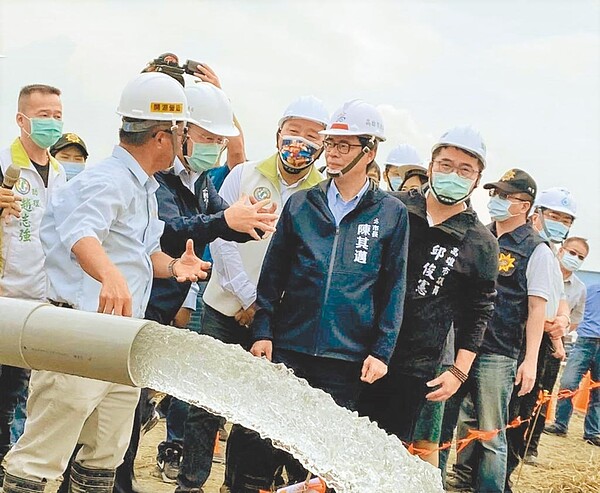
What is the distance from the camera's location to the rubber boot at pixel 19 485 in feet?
9.73

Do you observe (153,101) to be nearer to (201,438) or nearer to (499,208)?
(201,438)

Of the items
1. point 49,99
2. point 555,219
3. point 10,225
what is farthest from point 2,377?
point 555,219

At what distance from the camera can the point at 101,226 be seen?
3.01m

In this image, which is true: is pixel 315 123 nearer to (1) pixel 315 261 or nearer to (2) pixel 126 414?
(1) pixel 315 261

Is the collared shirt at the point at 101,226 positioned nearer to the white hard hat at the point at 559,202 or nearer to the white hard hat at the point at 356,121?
the white hard hat at the point at 356,121

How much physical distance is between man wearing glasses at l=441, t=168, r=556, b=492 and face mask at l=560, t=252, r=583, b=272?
296 centimetres

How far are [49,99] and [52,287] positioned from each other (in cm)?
198

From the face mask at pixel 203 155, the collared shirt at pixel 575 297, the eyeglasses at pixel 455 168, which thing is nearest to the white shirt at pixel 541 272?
the eyeglasses at pixel 455 168

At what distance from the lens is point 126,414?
3.28 metres

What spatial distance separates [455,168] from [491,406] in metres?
1.46

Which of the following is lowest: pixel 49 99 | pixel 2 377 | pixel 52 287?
pixel 2 377

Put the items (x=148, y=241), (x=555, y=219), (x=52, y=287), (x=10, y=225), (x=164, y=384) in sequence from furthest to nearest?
(x=555, y=219) → (x=10, y=225) → (x=148, y=241) → (x=52, y=287) → (x=164, y=384)

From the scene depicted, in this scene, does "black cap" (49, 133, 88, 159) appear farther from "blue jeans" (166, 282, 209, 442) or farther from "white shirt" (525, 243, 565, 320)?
"white shirt" (525, 243, 565, 320)

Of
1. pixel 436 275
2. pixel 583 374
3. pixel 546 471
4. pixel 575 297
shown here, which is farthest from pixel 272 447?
pixel 583 374
